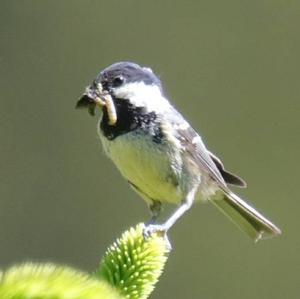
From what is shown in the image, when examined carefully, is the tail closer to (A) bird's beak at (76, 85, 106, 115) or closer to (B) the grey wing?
(B) the grey wing

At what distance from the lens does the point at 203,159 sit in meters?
2.58

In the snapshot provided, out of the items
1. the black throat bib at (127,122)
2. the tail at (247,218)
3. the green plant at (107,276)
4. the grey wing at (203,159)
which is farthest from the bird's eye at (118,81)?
the green plant at (107,276)

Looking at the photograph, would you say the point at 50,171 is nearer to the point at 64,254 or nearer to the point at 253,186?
the point at 64,254

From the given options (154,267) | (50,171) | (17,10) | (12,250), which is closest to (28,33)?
(17,10)

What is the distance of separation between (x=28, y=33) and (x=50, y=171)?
0.56 m

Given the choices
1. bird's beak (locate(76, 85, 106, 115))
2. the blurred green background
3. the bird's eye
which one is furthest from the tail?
the blurred green background

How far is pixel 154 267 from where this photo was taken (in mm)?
1166

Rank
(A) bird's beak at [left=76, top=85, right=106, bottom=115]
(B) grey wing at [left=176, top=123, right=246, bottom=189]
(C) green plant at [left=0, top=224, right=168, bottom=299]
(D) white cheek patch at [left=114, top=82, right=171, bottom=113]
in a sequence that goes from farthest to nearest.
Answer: (B) grey wing at [left=176, top=123, right=246, bottom=189]
(D) white cheek patch at [left=114, top=82, right=171, bottom=113]
(A) bird's beak at [left=76, top=85, right=106, bottom=115]
(C) green plant at [left=0, top=224, right=168, bottom=299]

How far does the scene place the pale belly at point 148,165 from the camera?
7.71 ft

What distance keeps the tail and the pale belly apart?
0.23m

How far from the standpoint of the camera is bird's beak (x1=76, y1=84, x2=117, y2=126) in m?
1.90

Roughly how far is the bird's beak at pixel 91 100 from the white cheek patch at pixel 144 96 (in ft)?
0.71

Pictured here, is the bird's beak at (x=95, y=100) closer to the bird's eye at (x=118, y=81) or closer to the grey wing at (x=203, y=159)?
the bird's eye at (x=118, y=81)

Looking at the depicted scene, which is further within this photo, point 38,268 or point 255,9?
point 255,9
